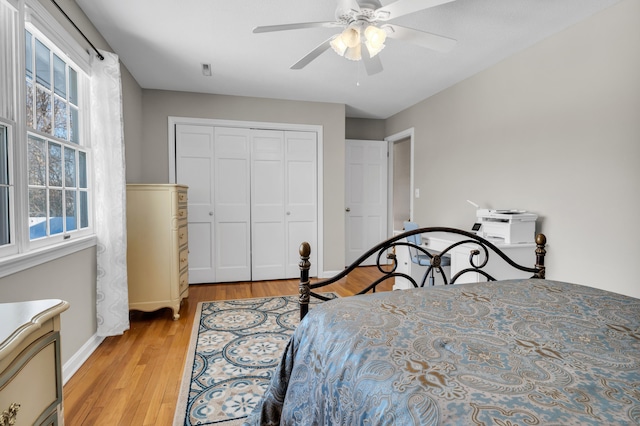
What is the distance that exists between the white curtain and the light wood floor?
26 centimetres

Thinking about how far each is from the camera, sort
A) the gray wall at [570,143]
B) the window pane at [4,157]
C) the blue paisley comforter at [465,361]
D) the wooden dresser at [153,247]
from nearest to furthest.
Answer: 1. the blue paisley comforter at [465,361]
2. the window pane at [4,157]
3. the gray wall at [570,143]
4. the wooden dresser at [153,247]

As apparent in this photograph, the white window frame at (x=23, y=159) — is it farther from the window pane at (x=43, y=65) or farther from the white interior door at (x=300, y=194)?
the white interior door at (x=300, y=194)

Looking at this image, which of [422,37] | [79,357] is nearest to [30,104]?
[79,357]

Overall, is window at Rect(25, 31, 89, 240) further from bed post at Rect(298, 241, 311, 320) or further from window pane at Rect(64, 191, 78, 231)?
bed post at Rect(298, 241, 311, 320)

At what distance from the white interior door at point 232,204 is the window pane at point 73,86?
1799 mm

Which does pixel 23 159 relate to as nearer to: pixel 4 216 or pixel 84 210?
pixel 4 216

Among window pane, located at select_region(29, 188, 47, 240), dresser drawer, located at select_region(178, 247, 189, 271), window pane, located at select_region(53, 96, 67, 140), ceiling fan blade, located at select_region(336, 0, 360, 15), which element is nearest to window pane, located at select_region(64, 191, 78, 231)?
window pane, located at select_region(29, 188, 47, 240)

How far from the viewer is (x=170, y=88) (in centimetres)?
393

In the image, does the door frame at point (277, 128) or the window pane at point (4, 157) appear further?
the door frame at point (277, 128)

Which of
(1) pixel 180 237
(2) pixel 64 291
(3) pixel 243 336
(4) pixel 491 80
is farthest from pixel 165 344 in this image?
(4) pixel 491 80

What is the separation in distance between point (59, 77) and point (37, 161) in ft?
2.14

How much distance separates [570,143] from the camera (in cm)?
250

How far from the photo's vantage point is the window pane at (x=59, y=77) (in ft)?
6.95

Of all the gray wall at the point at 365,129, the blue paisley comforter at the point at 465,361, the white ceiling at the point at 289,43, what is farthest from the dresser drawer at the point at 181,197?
the gray wall at the point at 365,129
